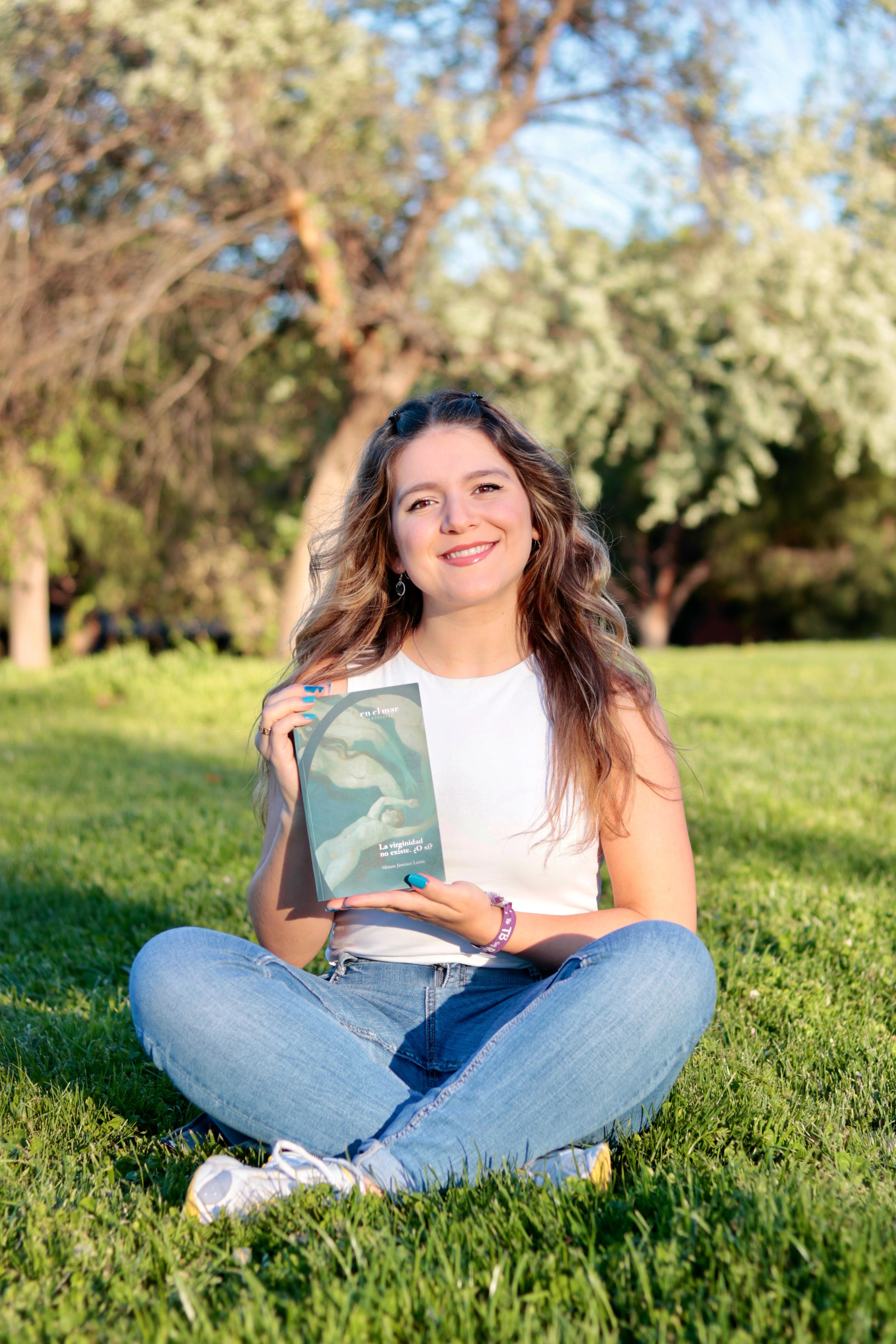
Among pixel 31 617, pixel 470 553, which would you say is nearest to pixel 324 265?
pixel 31 617

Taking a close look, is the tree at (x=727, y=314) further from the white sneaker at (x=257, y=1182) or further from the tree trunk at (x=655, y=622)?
the tree trunk at (x=655, y=622)

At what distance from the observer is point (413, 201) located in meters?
12.0

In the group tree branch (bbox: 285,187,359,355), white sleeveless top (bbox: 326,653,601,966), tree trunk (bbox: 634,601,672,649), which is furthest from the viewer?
tree trunk (bbox: 634,601,672,649)

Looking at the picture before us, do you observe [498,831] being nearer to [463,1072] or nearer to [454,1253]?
[463,1072]

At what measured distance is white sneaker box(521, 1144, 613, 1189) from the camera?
2109 millimetres

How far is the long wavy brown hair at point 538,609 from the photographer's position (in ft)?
8.65

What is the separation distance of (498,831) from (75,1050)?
1.28 metres

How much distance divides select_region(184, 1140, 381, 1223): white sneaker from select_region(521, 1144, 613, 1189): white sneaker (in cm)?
6

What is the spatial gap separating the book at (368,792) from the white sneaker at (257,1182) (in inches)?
20.3

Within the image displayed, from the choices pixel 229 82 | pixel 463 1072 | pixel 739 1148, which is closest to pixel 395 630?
pixel 463 1072

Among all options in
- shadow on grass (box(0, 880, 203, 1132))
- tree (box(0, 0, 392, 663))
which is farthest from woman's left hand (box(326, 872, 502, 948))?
tree (box(0, 0, 392, 663))

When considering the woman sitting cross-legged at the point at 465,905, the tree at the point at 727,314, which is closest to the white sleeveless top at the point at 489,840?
the woman sitting cross-legged at the point at 465,905

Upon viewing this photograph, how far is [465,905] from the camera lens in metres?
2.38

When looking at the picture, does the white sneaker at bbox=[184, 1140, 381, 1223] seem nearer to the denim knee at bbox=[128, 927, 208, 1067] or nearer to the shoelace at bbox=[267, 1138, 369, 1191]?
the shoelace at bbox=[267, 1138, 369, 1191]
